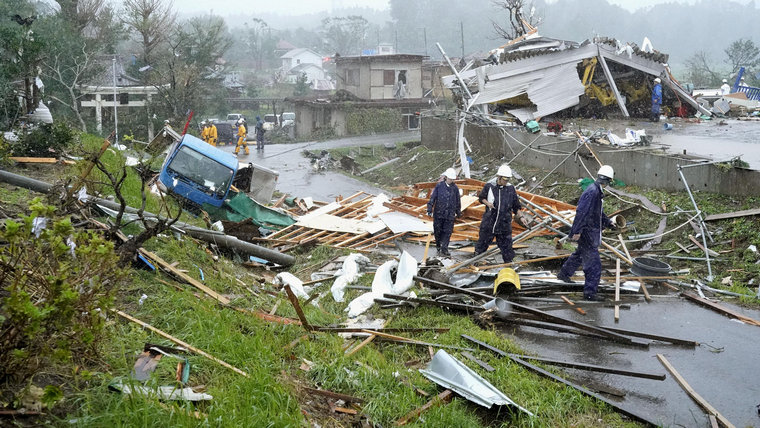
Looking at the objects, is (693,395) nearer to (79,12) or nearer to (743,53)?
(79,12)

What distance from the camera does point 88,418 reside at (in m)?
3.98

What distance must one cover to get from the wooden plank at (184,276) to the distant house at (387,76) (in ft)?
134

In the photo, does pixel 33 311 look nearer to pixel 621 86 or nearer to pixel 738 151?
pixel 738 151

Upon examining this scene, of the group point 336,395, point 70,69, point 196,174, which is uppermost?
point 70,69

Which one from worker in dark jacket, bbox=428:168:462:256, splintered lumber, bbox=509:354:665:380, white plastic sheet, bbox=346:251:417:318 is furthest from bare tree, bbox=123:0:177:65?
splintered lumber, bbox=509:354:665:380

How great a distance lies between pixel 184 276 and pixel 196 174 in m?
6.83

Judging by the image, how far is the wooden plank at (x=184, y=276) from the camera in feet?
23.5

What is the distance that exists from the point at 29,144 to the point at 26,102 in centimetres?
491

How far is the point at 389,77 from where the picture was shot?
158 ft

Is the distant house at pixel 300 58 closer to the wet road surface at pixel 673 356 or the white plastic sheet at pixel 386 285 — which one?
the white plastic sheet at pixel 386 285

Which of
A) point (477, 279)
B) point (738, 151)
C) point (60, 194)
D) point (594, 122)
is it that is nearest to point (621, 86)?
point (594, 122)

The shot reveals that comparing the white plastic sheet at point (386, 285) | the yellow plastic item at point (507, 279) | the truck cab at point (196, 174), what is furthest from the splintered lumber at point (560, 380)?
the truck cab at point (196, 174)

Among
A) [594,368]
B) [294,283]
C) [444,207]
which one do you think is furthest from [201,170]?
[594,368]

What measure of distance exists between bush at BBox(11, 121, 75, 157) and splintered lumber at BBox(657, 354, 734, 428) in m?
14.4
